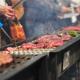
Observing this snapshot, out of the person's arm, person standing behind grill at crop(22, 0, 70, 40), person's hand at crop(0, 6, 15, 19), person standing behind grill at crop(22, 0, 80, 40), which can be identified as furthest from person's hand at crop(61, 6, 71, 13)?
person's hand at crop(0, 6, 15, 19)

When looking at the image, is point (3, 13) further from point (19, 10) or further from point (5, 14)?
point (19, 10)

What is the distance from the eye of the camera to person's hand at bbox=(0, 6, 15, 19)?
9.69 feet

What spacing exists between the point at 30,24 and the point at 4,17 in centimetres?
67

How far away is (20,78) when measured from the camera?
186 cm

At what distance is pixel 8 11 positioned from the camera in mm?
3037

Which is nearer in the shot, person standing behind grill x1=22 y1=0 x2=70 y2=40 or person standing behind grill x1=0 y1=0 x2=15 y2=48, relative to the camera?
person standing behind grill x1=0 y1=0 x2=15 y2=48

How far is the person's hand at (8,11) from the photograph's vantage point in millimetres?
2953

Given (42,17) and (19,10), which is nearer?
(19,10)

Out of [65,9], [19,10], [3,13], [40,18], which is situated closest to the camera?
[3,13]

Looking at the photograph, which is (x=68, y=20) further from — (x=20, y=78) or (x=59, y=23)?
(x=20, y=78)

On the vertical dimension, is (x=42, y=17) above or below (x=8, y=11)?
below

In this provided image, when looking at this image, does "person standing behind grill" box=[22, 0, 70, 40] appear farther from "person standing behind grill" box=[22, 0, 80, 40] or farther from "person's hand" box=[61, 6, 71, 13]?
"person's hand" box=[61, 6, 71, 13]

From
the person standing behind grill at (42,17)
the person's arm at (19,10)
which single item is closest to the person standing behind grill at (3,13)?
the person's arm at (19,10)

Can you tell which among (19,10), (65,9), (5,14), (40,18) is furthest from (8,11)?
(65,9)
